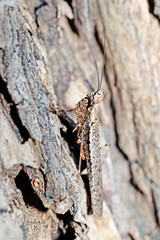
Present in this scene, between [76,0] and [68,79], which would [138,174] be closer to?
[68,79]


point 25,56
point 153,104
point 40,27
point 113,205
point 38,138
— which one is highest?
point 40,27

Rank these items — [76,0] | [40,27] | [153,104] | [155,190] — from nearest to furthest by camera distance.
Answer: [40,27] < [76,0] < [153,104] < [155,190]

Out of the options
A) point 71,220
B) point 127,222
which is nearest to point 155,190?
point 127,222

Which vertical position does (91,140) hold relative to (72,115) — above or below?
below

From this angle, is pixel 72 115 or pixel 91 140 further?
pixel 72 115

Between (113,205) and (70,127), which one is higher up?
(70,127)
